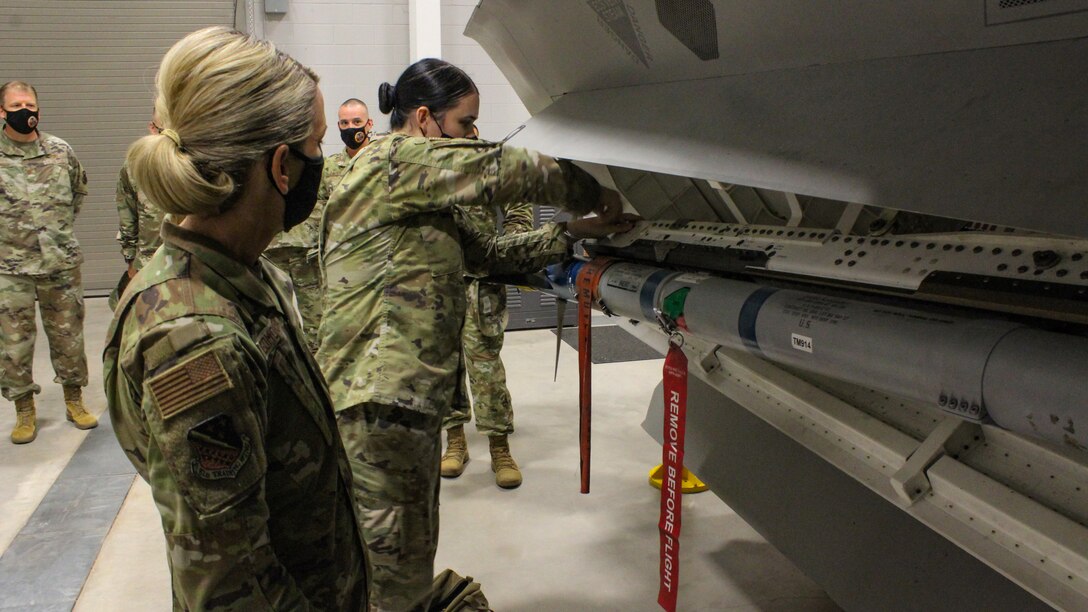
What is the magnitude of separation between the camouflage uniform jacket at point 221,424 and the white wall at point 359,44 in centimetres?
522

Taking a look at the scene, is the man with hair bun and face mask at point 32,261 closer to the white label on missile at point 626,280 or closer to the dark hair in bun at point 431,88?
the dark hair in bun at point 431,88

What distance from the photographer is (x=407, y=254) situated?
1843 mm

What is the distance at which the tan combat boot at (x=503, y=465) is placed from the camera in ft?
11.1

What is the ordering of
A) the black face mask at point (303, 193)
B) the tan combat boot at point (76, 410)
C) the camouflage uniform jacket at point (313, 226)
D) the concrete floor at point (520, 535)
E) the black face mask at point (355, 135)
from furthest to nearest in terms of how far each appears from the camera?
the black face mask at point (355, 135)
the camouflage uniform jacket at point (313, 226)
the tan combat boot at point (76, 410)
the concrete floor at point (520, 535)
the black face mask at point (303, 193)

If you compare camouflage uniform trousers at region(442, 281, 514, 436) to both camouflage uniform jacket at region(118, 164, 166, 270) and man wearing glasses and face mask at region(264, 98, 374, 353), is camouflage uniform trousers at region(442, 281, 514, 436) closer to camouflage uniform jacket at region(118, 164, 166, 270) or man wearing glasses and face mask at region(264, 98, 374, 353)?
man wearing glasses and face mask at region(264, 98, 374, 353)

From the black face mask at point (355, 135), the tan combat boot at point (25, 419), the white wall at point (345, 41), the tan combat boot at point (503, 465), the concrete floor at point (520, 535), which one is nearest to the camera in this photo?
the concrete floor at point (520, 535)

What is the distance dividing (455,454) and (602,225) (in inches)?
72.3

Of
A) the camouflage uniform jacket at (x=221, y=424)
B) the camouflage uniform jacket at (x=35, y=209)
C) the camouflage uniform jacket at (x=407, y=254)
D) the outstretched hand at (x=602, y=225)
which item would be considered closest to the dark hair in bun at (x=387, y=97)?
the camouflage uniform jacket at (x=407, y=254)

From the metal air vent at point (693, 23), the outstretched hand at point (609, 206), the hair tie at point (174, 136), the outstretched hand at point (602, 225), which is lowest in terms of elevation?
the outstretched hand at point (602, 225)

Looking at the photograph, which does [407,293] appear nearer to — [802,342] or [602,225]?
[602,225]

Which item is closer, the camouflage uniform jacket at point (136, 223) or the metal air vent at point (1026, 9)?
the metal air vent at point (1026, 9)

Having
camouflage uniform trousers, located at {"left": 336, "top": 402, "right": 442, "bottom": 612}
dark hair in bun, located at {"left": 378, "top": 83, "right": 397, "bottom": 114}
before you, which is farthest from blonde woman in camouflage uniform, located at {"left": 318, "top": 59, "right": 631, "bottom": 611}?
dark hair in bun, located at {"left": 378, "top": 83, "right": 397, "bottom": 114}

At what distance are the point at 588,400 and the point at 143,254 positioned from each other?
3.38 meters

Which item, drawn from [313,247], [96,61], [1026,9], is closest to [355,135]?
[313,247]
